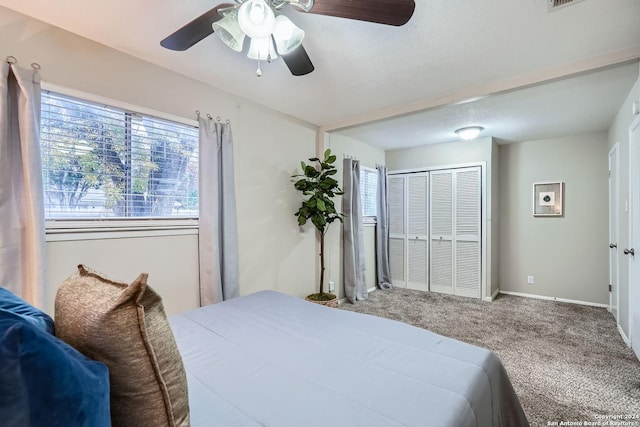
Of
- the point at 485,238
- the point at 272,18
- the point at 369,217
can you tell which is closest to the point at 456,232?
the point at 485,238

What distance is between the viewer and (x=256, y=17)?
1.40 m

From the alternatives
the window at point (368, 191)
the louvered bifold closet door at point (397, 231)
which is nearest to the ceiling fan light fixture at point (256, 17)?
the window at point (368, 191)

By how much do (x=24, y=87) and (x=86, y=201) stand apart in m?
0.73

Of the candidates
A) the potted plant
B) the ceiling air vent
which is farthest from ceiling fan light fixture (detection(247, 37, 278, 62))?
the potted plant

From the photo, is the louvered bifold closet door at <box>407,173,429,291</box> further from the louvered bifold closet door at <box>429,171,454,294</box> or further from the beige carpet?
the beige carpet

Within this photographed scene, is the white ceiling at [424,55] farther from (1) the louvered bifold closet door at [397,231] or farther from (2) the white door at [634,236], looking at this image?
(1) the louvered bifold closet door at [397,231]

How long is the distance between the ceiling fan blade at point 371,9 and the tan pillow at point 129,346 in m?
1.37

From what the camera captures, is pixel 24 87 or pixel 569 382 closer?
pixel 24 87

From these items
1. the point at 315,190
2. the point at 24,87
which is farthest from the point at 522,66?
the point at 24,87

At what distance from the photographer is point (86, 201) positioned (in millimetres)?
1990

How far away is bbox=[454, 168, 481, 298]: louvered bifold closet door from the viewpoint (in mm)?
4312

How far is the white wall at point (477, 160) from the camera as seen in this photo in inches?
167

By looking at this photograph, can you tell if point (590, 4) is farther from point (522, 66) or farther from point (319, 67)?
point (319, 67)

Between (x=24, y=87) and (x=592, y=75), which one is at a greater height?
(x=592, y=75)
